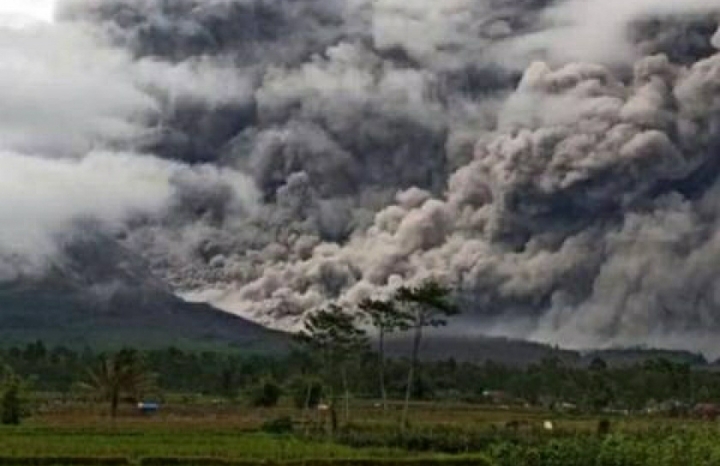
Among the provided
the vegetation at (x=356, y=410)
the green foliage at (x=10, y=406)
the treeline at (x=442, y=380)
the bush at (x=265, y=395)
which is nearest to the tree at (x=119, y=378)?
the vegetation at (x=356, y=410)

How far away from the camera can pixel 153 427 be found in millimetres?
78812

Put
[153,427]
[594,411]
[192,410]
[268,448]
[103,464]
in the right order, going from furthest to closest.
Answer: [594,411] → [192,410] → [153,427] → [268,448] → [103,464]

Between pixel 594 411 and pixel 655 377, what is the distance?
26.5 meters

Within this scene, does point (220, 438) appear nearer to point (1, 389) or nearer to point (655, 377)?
point (1, 389)

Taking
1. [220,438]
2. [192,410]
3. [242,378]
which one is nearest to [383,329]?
[192,410]

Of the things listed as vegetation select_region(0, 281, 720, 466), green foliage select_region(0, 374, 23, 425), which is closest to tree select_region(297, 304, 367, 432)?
vegetation select_region(0, 281, 720, 466)

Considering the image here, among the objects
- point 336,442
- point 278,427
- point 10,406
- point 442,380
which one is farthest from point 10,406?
point 442,380

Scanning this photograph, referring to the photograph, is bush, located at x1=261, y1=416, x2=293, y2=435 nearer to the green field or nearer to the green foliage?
the green field

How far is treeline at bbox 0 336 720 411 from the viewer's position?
144 meters

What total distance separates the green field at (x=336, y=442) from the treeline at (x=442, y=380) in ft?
129

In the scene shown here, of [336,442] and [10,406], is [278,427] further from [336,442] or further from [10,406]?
[10,406]

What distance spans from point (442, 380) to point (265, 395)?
46591 mm

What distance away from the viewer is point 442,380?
Result: 6447 inches

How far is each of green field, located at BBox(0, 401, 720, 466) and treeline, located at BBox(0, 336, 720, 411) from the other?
39282 millimetres
